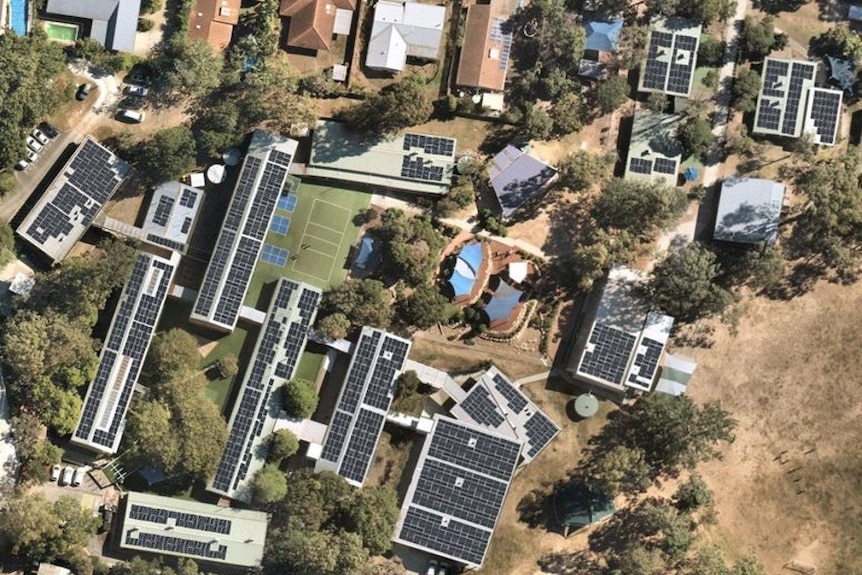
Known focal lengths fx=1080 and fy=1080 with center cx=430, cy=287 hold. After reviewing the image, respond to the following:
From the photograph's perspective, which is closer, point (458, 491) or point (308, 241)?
point (458, 491)

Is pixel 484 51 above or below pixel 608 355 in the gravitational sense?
above

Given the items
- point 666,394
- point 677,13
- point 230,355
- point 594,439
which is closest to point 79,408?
point 230,355

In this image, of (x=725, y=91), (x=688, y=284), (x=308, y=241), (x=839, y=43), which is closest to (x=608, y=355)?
(x=688, y=284)

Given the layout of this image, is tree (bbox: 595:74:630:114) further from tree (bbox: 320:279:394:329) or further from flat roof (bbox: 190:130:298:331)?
flat roof (bbox: 190:130:298:331)

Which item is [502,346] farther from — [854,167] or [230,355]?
[854,167]

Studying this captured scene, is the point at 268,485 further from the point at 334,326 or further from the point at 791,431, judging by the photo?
the point at 791,431

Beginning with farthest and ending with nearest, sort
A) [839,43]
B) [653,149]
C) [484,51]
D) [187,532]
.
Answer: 1. [839,43]
2. [484,51]
3. [653,149]
4. [187,532]
